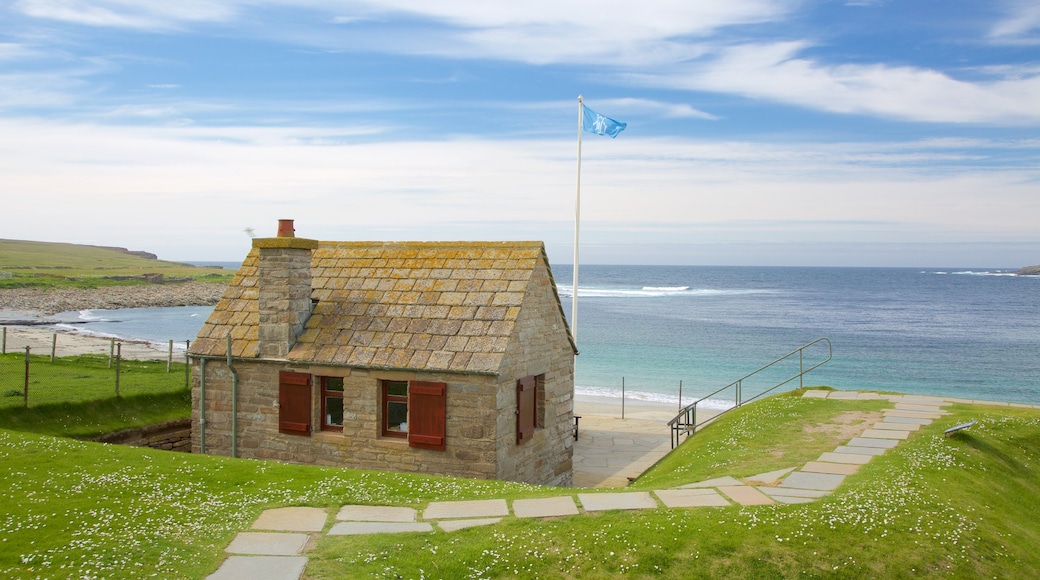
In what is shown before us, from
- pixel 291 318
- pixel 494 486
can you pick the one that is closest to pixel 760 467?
pixel 494 486

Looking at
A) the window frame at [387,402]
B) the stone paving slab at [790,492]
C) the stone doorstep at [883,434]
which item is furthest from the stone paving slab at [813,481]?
the window frame at [387,402]

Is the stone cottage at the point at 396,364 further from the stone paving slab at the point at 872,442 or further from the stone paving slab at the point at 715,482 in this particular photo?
the stone paving slab at the point at 872,442

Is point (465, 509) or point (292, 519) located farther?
point (465, 509)

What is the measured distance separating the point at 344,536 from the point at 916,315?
10187cm

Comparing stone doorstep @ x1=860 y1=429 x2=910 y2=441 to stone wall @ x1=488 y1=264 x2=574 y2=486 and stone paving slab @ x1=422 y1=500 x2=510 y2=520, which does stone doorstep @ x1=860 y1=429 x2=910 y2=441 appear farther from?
stone paving slab @ x1=422 y1=500 x2=510 y2=520

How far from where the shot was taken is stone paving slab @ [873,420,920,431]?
57.1ft

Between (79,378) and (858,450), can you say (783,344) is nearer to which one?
(858,450)

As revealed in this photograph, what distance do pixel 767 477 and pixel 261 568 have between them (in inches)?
344

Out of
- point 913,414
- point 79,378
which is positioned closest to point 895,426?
point 913,414

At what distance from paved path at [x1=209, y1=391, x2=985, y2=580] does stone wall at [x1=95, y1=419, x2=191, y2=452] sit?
11.0m

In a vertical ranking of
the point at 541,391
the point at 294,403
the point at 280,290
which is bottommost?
the point at 294,403

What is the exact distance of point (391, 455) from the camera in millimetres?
16750

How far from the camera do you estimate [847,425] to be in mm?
17922

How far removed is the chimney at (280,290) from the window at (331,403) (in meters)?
1.24
